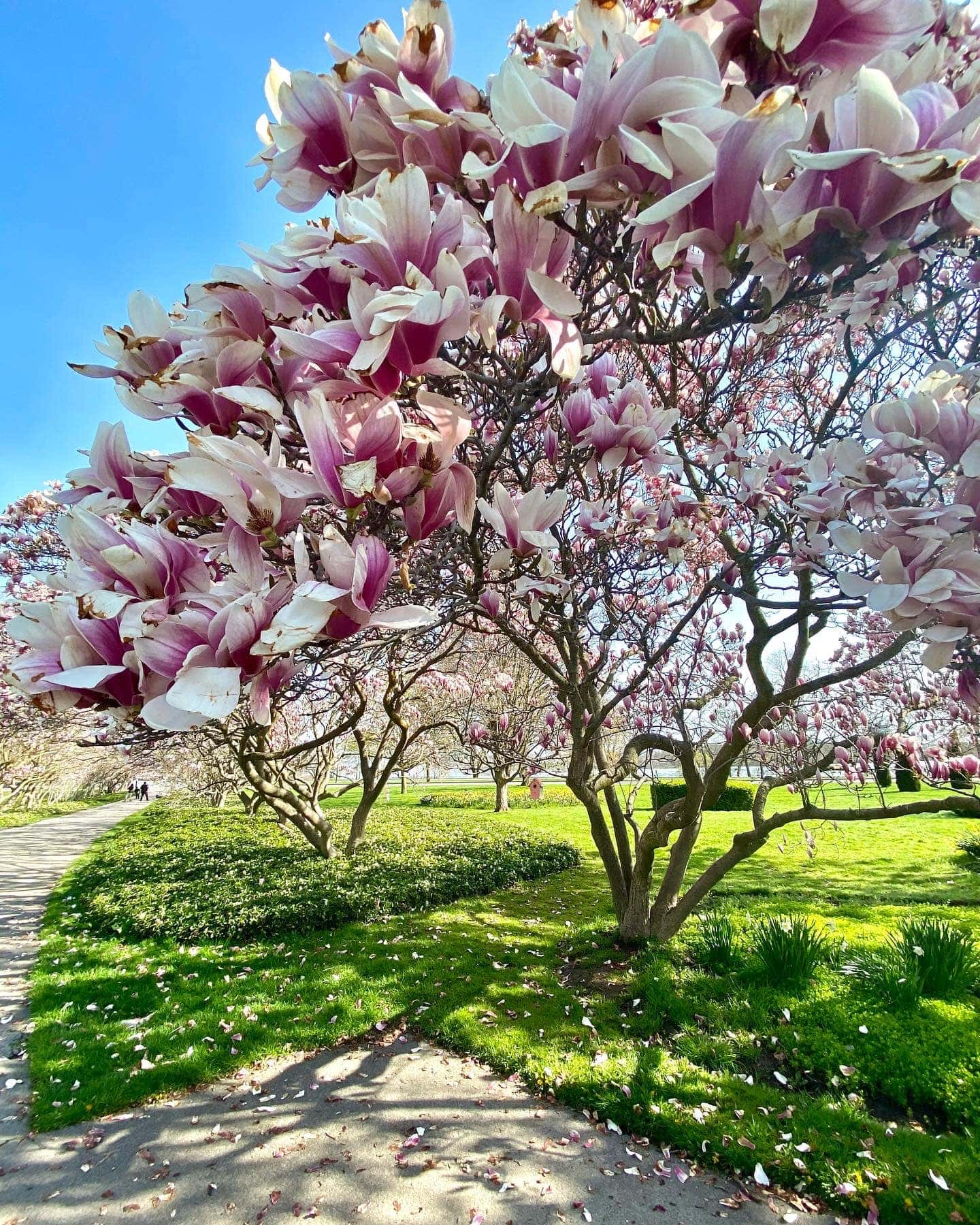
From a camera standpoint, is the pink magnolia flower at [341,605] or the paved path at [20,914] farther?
the paved path at [20,914]

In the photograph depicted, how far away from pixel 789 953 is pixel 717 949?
0.58 m

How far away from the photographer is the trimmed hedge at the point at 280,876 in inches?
274

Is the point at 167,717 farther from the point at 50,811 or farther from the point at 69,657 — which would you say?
the point at 50,811

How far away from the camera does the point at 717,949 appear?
506cm

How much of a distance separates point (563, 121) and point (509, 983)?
19.2 ft

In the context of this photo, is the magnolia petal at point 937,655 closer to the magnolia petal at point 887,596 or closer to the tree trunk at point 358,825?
the magnolia petal at point 887,596

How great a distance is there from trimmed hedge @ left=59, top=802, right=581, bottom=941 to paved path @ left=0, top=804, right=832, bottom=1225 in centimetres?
284

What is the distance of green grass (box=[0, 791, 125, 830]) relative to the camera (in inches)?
835

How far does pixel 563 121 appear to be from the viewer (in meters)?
0.76

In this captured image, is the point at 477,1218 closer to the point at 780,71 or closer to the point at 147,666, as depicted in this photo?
the point at 147,666

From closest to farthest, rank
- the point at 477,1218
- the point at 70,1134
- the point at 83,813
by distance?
the point at 477,1218 < the point at 70,1134 < the point at 83,813

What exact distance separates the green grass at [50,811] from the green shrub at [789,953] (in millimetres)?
22726

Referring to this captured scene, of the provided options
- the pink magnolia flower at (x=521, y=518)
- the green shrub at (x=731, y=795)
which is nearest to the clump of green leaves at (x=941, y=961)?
the pink magnolia flower at (x=521, y=518)

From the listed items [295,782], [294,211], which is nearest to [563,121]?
[294,211]
